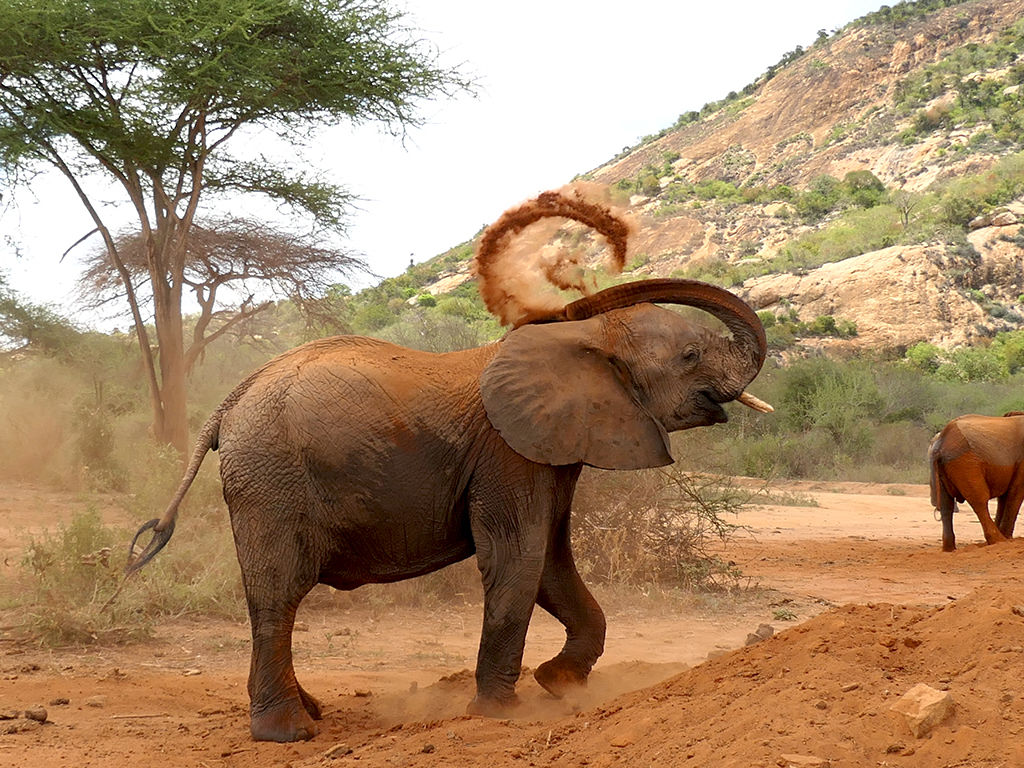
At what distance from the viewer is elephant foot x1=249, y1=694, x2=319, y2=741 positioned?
16.6ft

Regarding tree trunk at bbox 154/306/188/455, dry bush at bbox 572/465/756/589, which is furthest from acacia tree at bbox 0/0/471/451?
dry bush at bbox 572/465/756/589

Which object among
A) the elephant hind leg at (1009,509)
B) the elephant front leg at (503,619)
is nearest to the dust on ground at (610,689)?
the elephant front leg at (503,619)

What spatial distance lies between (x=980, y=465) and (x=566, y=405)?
30.1ft

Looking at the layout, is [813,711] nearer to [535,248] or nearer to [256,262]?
[535,248]

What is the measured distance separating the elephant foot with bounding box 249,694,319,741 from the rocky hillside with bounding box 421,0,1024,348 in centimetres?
267

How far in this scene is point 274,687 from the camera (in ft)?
16.9

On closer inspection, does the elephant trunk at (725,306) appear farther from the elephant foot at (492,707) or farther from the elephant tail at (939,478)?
the elephant tail at (939,478)

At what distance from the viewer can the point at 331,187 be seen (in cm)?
1570

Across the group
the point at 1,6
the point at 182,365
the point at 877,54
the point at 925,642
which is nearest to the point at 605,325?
the point at 925,642

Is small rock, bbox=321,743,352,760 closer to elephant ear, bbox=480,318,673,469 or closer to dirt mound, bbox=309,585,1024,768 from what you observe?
dirt mound, bbox=309,585,1024,768

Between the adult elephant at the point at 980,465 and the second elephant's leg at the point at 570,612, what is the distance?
27.1ft

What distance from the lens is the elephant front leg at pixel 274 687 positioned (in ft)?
16.7

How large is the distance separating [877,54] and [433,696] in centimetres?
8024

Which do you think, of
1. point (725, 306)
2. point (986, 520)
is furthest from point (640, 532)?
point (986, 520)
